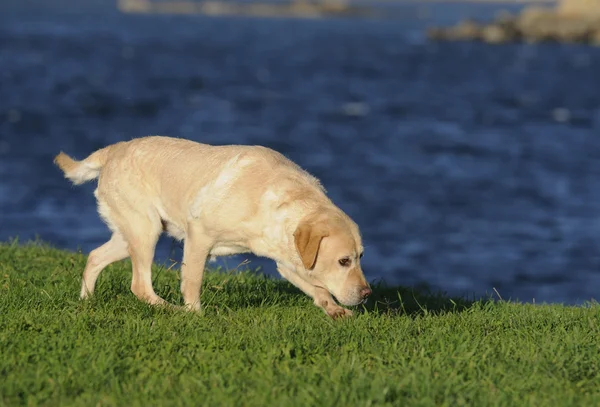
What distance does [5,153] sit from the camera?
129 feet

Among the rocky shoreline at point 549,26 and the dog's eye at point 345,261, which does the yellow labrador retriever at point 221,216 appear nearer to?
the dog's eye at point 345,261

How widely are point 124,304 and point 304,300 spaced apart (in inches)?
61.7

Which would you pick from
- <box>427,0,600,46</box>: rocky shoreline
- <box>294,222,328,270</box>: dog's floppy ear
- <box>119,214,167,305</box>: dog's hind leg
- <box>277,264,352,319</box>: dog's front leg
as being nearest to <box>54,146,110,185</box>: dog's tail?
<box>119,214,167,305</box>: dog's hind leg

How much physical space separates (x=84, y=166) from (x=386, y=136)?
38682 millimetres

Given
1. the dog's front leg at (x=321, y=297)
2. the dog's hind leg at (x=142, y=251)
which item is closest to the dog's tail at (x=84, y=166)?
the dog's hind leg at (x=142, y=251)

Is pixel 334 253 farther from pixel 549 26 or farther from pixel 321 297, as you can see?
pixel 549 26

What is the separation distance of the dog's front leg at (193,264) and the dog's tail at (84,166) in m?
1.36

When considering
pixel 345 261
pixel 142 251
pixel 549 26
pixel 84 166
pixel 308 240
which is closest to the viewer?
pixel 308 240

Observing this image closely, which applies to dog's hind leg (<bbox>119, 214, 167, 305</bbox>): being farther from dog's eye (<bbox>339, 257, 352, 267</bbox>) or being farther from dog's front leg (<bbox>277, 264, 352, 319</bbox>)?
dog's eye (<bbox>339, 257, 352, 267</bbox>)

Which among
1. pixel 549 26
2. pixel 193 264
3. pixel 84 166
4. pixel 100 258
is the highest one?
pixel 84 166

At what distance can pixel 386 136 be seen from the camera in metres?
47.1

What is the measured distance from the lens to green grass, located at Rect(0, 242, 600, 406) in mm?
6016

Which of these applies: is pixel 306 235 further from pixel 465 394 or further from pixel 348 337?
pixel 465 394

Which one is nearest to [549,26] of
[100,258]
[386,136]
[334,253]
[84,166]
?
[386,136]
